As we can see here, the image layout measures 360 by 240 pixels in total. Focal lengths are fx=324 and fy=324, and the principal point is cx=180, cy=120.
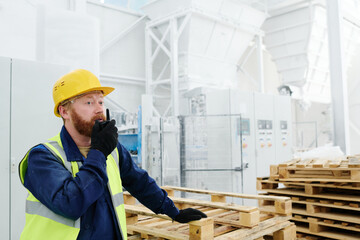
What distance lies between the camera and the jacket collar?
5.41 ft

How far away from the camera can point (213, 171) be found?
→ 6.56 metres

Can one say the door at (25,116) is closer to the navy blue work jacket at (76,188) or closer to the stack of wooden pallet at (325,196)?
the navy blue work jacket at (76,188)

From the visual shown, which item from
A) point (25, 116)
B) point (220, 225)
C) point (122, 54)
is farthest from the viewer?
point (122, 54)

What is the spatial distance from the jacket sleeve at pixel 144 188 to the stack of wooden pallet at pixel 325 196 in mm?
2319

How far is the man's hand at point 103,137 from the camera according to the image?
1605 mm

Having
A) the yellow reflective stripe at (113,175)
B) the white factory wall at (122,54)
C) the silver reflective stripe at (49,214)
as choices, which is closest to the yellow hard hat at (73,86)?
the yellow reflective stripe at (113,175)

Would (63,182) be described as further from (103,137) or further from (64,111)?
(64,111)

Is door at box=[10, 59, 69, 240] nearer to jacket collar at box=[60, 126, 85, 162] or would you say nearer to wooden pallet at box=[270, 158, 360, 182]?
jacket collar at box=[60, 126, 85, 162]

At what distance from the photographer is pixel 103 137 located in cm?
162

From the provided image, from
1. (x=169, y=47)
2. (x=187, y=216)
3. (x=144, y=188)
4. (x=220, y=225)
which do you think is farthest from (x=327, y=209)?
(x=169, y=47)

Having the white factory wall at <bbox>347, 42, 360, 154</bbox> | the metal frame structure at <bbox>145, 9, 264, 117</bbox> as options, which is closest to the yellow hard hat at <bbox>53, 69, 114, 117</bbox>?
the metal frame structure at <bbox>145, 9, 264, 117</bbox>

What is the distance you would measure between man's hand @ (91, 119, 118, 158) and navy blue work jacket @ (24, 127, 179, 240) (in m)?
0.04

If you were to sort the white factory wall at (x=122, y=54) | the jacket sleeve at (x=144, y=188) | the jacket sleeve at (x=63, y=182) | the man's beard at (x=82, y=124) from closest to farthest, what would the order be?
the jacket sleeve at (x=63, y=182) < the man's beard at (x=82, y=124) < the jacket sleeve at (x=144, y=188) < the white factory wall at (x=122, y=54)

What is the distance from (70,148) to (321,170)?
322 centimetres
